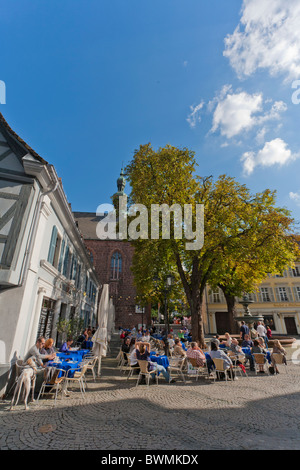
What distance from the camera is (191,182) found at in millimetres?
13016

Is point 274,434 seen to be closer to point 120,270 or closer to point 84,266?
point 84,266

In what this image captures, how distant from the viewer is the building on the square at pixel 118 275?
33.3m

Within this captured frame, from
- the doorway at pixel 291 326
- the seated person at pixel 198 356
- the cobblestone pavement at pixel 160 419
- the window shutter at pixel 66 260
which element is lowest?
the cobblestone pavement at pixel 160 419

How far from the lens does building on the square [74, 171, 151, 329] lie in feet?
109

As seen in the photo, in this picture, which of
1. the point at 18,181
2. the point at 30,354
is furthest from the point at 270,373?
the point at 18,181

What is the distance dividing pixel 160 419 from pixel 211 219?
9.72 m

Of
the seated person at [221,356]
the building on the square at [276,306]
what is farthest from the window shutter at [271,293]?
the seated person at [221,356]

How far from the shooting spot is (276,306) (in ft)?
103

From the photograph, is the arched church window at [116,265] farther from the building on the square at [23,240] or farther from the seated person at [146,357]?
the seated person at [146,357]

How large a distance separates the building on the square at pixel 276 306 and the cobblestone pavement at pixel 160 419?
88.7 ft

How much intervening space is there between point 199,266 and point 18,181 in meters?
10.4

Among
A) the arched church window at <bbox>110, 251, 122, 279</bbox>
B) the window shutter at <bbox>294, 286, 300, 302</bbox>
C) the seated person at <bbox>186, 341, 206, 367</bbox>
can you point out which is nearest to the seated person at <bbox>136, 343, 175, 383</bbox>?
the seated person at <bbox>186, 341, 206, 367</bbox>

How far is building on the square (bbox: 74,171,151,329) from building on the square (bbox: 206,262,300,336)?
9689 millimetres

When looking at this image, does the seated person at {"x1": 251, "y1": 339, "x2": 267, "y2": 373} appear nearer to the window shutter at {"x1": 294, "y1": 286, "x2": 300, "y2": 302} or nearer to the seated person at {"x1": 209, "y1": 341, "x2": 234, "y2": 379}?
the seated person at {"x1": 209, "y1": 341, "x2": 234, "y2": 379}
